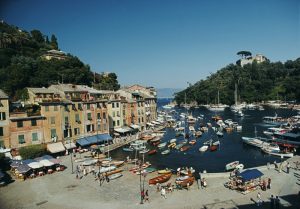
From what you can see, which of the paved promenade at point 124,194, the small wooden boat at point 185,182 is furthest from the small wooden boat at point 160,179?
→ the small wooden boat at point 185,182

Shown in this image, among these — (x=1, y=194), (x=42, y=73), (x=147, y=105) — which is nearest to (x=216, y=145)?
(x=147, y=105)

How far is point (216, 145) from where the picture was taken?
77.1 metres

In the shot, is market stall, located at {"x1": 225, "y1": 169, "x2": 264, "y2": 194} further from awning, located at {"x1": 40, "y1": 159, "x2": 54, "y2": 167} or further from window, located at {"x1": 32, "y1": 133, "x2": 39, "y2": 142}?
window, located at {"x1": 32, "y1": 133, "x2": 39, "y2": 142}

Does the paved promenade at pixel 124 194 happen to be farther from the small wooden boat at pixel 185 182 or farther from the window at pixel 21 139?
the window at pixel 21 139

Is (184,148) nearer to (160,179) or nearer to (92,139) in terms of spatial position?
(92,139)

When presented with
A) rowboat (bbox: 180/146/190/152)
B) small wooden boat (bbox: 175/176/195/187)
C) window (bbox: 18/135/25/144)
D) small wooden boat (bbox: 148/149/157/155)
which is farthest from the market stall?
window (bbox: 18/135/25/144)

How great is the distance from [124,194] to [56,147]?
27.9 metres

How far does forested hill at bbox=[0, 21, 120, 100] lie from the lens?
9231cm

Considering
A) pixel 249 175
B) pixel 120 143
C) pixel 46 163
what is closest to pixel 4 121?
pixel 46 163

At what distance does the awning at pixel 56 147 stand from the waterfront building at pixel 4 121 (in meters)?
8.55

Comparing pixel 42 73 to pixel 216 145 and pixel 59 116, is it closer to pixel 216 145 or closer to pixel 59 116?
pixel 59 116

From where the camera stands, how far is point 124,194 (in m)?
40.1

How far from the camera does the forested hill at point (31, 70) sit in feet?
303

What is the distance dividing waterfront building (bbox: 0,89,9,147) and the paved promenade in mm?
12544
